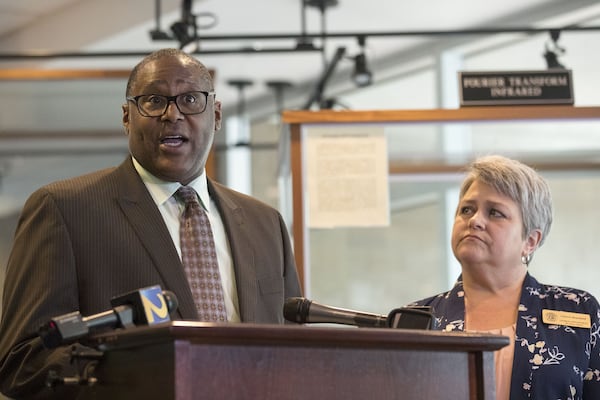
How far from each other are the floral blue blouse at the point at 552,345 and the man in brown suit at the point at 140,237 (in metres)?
0.71

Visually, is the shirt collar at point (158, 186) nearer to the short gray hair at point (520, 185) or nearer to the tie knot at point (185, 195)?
the tie knot at point (185, 195)

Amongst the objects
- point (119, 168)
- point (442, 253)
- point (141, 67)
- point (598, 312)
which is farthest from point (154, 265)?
point (442, 253)

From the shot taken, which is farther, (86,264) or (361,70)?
(361,70)

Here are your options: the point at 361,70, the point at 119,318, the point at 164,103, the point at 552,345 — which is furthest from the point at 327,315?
the point at 361,70

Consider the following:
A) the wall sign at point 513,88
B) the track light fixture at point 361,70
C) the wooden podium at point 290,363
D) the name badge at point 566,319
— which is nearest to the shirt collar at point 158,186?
the wooden podium at point 290,363

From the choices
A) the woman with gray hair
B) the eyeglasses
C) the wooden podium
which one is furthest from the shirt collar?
the woman with gray hair

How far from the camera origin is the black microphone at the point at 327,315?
1968 millimetres

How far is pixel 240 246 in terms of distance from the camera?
7.99 feet

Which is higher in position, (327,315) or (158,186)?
(158,186)

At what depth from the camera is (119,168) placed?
2412 mm

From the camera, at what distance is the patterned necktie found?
7.45 feet

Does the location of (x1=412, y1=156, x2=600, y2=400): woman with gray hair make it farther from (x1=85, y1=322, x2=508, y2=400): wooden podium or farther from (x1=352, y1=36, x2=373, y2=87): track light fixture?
(x1=352, y1=36, x2=373, y2=87): track light fixture

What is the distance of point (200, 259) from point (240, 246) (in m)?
0.14

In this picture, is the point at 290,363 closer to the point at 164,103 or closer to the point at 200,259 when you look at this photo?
the point at 200,259
